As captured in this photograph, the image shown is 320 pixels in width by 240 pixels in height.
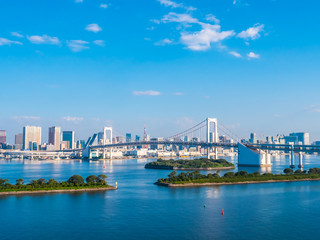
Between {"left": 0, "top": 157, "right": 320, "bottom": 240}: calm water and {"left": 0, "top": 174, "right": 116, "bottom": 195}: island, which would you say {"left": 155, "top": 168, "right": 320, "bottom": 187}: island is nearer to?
{"left": 0, "top": 157, "right": 320, "bottom": 240}: calm water

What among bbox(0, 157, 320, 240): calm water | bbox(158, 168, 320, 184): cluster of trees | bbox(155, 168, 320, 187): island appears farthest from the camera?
bbox(158, 168, 320, 184): cluster of trees

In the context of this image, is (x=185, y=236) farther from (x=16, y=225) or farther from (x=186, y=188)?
(x=186, y=188)

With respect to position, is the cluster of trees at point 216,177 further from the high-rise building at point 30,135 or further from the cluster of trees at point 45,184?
the high-rise building at point 30,135

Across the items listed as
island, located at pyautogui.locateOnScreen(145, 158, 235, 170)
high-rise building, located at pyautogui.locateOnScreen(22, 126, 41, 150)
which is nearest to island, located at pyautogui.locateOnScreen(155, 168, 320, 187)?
island, located at pyautogui.locateOnScreen(145, 158, 235, 170)

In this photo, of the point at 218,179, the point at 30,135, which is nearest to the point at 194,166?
the point at 218,179

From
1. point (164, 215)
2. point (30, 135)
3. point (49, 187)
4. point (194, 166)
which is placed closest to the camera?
point (164, 215)

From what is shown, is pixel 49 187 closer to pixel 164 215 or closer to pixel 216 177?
pixel 164 215

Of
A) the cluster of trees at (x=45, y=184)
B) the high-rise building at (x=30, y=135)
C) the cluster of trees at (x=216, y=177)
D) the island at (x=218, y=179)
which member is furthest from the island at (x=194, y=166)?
the high-rise building at (x=30, y=135)

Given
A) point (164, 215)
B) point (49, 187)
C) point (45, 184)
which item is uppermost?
point (45, 184)
